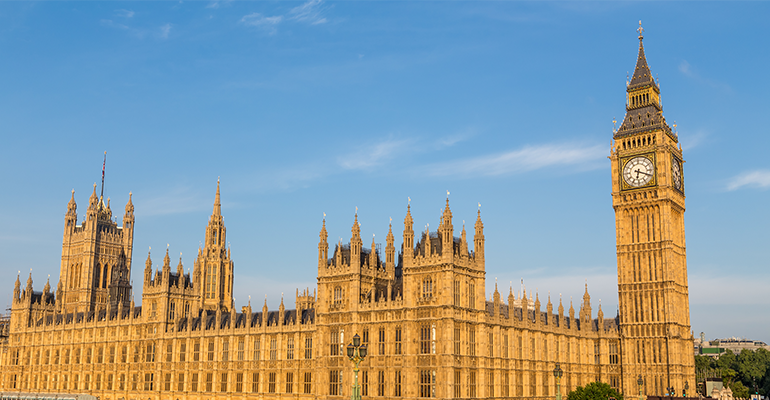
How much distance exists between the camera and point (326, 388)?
8575 centimetres

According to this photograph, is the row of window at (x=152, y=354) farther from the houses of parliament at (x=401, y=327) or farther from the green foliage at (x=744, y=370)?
the green foliage at (x=744, y=370)

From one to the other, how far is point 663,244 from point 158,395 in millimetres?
77153

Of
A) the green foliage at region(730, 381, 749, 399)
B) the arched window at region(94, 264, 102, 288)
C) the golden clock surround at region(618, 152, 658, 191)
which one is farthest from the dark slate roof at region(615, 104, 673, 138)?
the arched window at region(94, 264, 102, 288)

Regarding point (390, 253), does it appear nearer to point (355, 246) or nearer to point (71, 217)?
point (355, 246)

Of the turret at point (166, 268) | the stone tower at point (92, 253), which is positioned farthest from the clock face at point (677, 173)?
the stone tower at point (92, 253)

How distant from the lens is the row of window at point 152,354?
98.9 metres

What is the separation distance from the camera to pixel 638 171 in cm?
11269

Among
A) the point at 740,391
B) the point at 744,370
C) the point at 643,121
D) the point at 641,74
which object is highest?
the point at 641,74

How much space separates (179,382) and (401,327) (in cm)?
4620

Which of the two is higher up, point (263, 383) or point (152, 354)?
point (152, 354)

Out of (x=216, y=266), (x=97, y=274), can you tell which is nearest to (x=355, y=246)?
(x=216, y=266)

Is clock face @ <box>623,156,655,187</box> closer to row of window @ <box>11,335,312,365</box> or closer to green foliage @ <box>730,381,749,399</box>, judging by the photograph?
green foliage @ <box>730,381,749,399</box>

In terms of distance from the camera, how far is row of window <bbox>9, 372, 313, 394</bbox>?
98438 millimetres

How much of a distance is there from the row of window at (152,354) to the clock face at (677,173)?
59.0 metres
